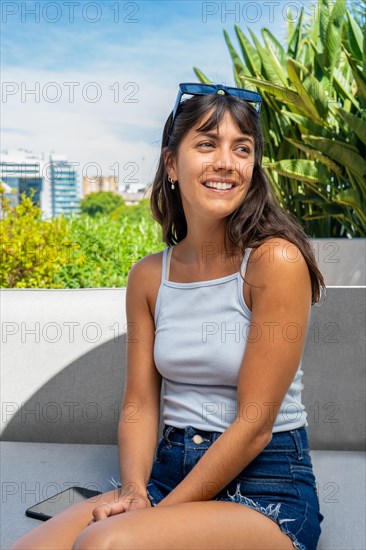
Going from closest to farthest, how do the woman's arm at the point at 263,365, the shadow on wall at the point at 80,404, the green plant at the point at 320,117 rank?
the woman's arm at the point at 263,365
the shadow on wall at the point at 80,404
the green plant at the point at 320,117

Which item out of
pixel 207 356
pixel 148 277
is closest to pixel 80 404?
pixel 148 277

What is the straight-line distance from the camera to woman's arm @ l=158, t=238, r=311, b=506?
1468mm

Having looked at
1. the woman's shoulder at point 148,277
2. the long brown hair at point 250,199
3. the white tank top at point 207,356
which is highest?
the long brown hair at point 250,199

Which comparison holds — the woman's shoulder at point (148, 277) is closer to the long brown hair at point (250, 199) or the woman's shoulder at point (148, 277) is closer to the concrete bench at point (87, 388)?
the long brown hair at point (250, 199)

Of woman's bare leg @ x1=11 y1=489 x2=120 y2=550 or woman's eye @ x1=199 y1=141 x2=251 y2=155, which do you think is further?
woman's eye @ x1=199 y1=141 x2=251 y2=155

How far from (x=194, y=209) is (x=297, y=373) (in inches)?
17.2

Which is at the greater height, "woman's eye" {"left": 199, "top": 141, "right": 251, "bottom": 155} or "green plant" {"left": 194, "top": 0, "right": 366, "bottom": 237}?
"green plant" {"left": 194, "top": 0, "right": 366, "bottom": 237}

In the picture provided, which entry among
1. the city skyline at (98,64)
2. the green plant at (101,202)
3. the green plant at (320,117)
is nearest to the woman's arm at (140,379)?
the green plant at (320,117)

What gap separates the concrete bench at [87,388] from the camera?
2.05 meters

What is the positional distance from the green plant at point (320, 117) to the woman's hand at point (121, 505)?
305 cm

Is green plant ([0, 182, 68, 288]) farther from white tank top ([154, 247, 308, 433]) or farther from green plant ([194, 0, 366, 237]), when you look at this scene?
white tank top ([154, 247, 308, 433])

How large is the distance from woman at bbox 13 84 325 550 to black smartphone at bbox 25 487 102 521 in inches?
9.7

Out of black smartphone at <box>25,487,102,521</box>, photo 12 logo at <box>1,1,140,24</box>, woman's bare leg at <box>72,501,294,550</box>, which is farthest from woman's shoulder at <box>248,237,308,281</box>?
photo 12 logo at <box>1,1,140,24</box>

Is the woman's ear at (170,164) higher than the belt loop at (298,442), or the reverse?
the woman's ear at (170,164)
